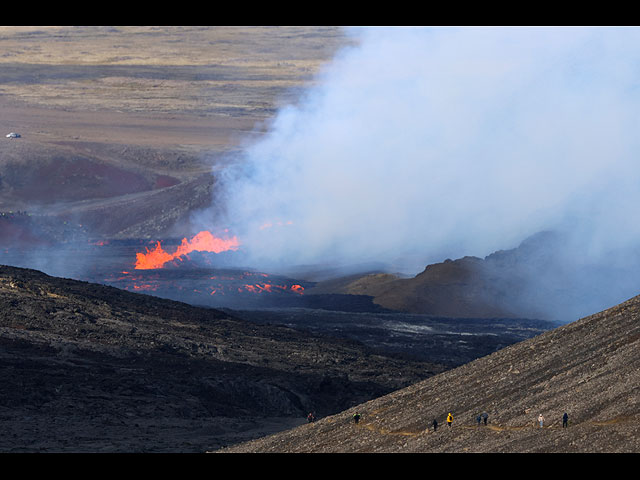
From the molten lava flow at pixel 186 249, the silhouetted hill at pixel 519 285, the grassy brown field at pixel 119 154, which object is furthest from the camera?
the grassy brown field at pixel 119 154

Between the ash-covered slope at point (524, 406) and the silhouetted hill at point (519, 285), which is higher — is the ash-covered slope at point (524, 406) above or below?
below

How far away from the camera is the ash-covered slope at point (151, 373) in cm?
5112

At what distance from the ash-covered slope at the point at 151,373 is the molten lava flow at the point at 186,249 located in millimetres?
28946

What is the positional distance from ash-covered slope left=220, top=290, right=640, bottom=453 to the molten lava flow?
62272 mm

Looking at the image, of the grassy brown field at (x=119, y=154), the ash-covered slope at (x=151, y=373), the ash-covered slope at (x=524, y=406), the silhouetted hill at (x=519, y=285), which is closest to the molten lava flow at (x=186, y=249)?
the grassy brown field at (x=119, y=154)

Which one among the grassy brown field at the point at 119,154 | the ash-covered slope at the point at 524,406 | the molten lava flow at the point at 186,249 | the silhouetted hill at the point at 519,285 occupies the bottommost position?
the ash-covered slope at the point at 524,406

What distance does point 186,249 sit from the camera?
112 meters

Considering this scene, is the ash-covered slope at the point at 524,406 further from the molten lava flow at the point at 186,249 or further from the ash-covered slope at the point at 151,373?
the molten lava flow at the point at 186,249

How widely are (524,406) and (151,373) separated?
1043 inches

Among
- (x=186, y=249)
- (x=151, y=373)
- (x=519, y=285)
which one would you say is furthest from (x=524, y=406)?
(x=186, y=249)

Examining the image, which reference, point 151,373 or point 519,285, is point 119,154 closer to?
point 519,285

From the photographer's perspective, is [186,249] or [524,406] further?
[186,249]

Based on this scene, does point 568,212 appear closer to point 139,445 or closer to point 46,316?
point 46,316
